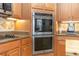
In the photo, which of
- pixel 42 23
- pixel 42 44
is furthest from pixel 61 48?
pixel 42 23

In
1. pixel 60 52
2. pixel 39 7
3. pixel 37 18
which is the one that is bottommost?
pixel 60 52

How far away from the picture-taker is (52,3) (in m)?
1.55

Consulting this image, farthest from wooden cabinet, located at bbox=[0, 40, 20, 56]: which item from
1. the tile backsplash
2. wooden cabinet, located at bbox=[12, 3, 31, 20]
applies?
wooden cabinet, located at bbox=[12, 3, 31, 20]

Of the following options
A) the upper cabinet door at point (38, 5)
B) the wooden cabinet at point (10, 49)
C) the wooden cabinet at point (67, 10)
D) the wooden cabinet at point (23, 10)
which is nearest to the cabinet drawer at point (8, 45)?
→ the wooden cabinet at point (10, 49)

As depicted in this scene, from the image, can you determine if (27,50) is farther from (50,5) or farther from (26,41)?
(50,5)

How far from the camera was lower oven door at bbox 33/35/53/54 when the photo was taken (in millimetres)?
1699

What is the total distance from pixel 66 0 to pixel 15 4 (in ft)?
1.53

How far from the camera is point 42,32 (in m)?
1.71

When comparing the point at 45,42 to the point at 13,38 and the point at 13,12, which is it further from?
the point at 13,12

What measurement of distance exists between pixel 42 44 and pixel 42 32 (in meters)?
0.13

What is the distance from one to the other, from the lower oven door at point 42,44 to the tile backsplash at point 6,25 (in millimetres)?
250

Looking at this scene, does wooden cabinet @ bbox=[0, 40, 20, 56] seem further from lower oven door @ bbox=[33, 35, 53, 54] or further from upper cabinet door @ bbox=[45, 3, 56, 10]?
upper cabinet door @ bbox=[45, 3, 56, 10]

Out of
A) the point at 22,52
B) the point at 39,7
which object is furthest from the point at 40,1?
the point at 22,52

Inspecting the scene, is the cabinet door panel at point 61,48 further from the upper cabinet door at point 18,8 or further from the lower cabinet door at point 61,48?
the upper cabinet door at point 18,8
